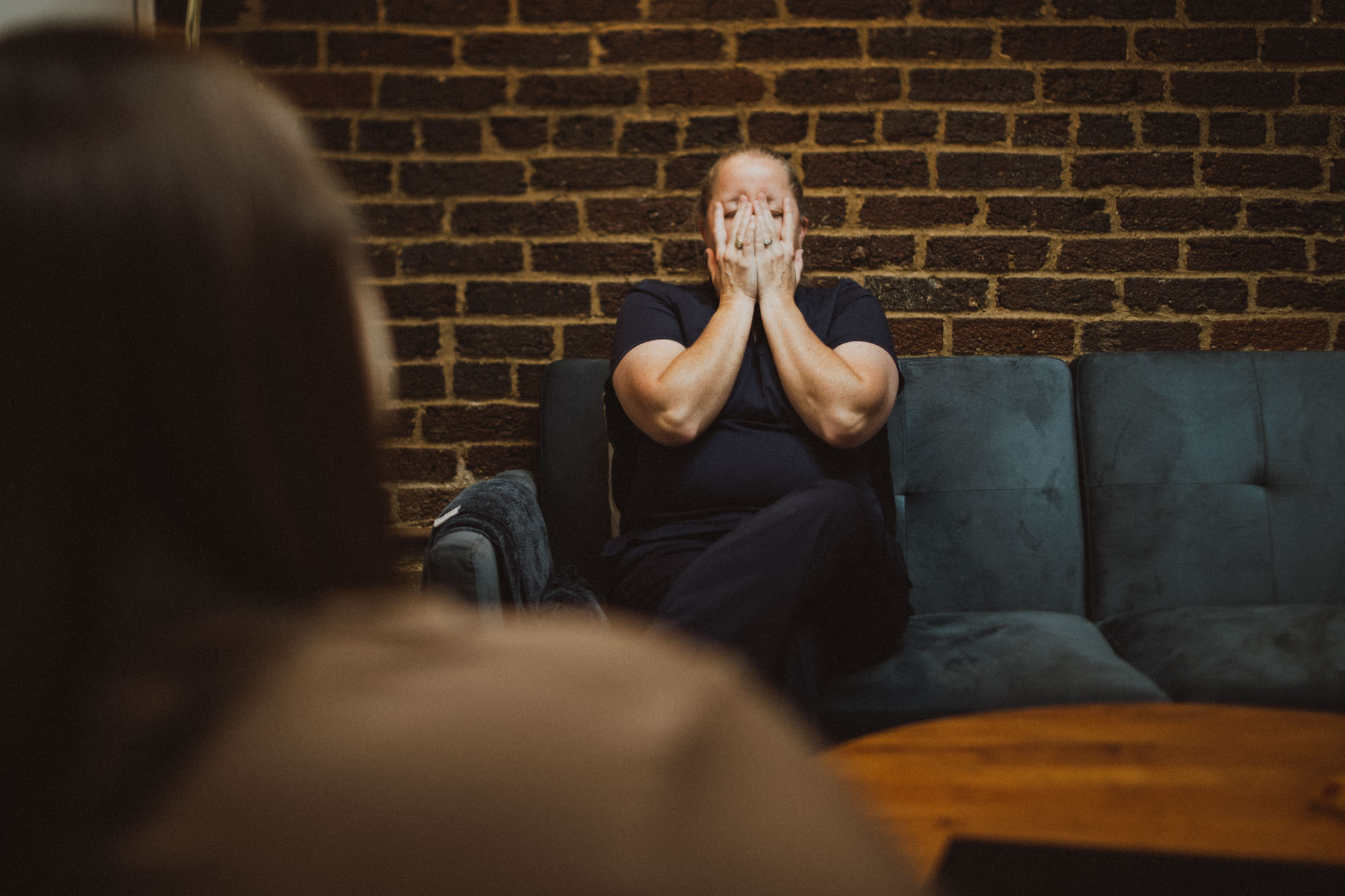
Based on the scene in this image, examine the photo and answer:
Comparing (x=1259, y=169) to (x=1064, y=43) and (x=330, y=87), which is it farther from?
(x=330, y=87)

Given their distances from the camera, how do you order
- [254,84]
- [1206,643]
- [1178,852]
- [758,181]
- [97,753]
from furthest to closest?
[758,181] → [1206,643] → [1178,852] → [254,84] → [97,753]

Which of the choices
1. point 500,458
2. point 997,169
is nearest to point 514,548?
point 500,458

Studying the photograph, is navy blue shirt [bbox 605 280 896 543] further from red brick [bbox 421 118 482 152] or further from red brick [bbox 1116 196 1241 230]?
red brick [bbox 1116 196 1241 230]

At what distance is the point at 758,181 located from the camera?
6.04 feet

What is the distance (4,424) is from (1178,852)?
78 cm

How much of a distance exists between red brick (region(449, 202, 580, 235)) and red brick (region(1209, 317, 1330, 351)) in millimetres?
1649

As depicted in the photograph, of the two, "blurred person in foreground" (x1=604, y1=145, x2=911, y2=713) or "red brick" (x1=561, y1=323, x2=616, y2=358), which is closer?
"blurred person in foreground" (x1=604, y1=145, x2=911, y2=713)

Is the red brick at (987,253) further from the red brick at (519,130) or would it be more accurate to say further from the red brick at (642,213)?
the red brick at (519,130)

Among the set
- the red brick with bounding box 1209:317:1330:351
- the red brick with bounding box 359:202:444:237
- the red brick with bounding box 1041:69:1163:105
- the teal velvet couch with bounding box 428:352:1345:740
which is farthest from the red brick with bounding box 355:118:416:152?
the red brick with bounding box 1209:317:1330:351

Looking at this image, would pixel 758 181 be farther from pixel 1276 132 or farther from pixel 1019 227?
pixel 1276 132

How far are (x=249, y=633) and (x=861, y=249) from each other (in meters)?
1.99

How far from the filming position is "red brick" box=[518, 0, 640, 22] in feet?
6.81

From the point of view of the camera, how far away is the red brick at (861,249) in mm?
2125

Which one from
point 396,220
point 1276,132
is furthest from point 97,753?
point 1276,132
